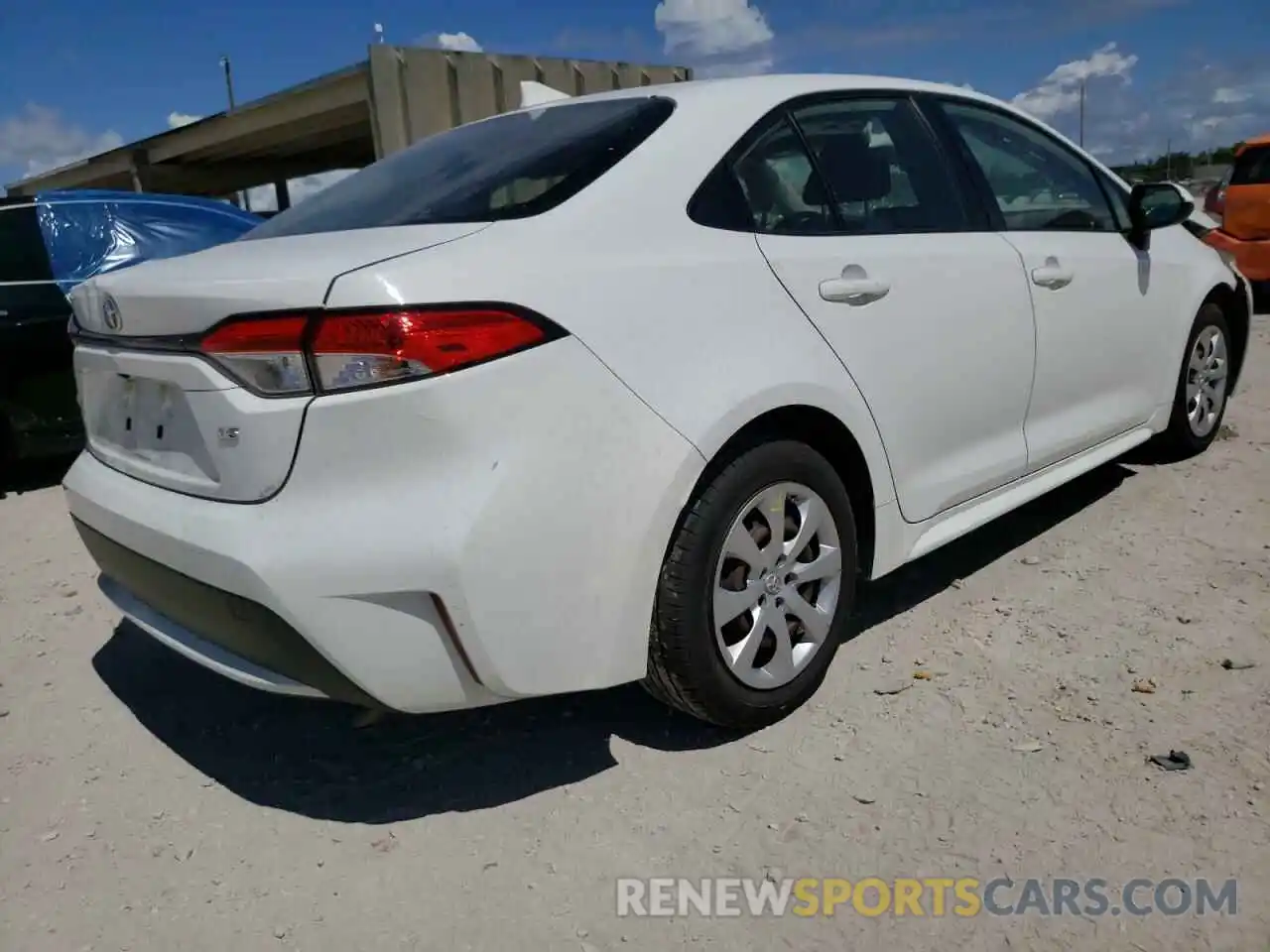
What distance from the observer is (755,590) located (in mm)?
2365

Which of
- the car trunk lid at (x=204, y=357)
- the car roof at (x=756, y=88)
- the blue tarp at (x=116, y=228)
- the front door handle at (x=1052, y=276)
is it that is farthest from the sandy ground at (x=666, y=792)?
the blue tarp at (x=116, y=228)

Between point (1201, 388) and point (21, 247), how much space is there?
19.6ft

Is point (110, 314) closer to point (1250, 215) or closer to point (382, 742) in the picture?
point (382, 742)

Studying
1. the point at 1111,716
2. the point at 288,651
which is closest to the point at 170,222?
the point at 288,651

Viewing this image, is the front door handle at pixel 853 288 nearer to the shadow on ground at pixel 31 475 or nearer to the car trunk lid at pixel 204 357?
the car trunk lid at pixel 204 357

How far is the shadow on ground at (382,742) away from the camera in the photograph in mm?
2361

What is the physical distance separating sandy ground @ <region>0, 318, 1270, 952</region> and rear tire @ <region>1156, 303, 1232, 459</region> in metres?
1.14

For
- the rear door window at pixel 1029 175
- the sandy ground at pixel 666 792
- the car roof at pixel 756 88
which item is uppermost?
the car roof at pixel 756 88

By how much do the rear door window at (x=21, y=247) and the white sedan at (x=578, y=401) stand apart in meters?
3.48

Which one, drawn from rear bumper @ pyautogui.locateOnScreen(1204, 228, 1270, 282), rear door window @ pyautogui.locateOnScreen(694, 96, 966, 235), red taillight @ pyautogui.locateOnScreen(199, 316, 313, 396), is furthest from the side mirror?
rear bumper @ pyautogui.locateOnScreen(1204, 228, 1270, 282)

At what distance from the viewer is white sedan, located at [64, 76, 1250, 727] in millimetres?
1846

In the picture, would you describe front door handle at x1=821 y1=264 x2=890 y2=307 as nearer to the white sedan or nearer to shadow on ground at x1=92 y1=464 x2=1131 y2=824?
the white sedan

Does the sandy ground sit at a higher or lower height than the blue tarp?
lower

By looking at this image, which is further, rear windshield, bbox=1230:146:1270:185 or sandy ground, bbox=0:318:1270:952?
rear windshield, bbox=1230:146:1270:185
